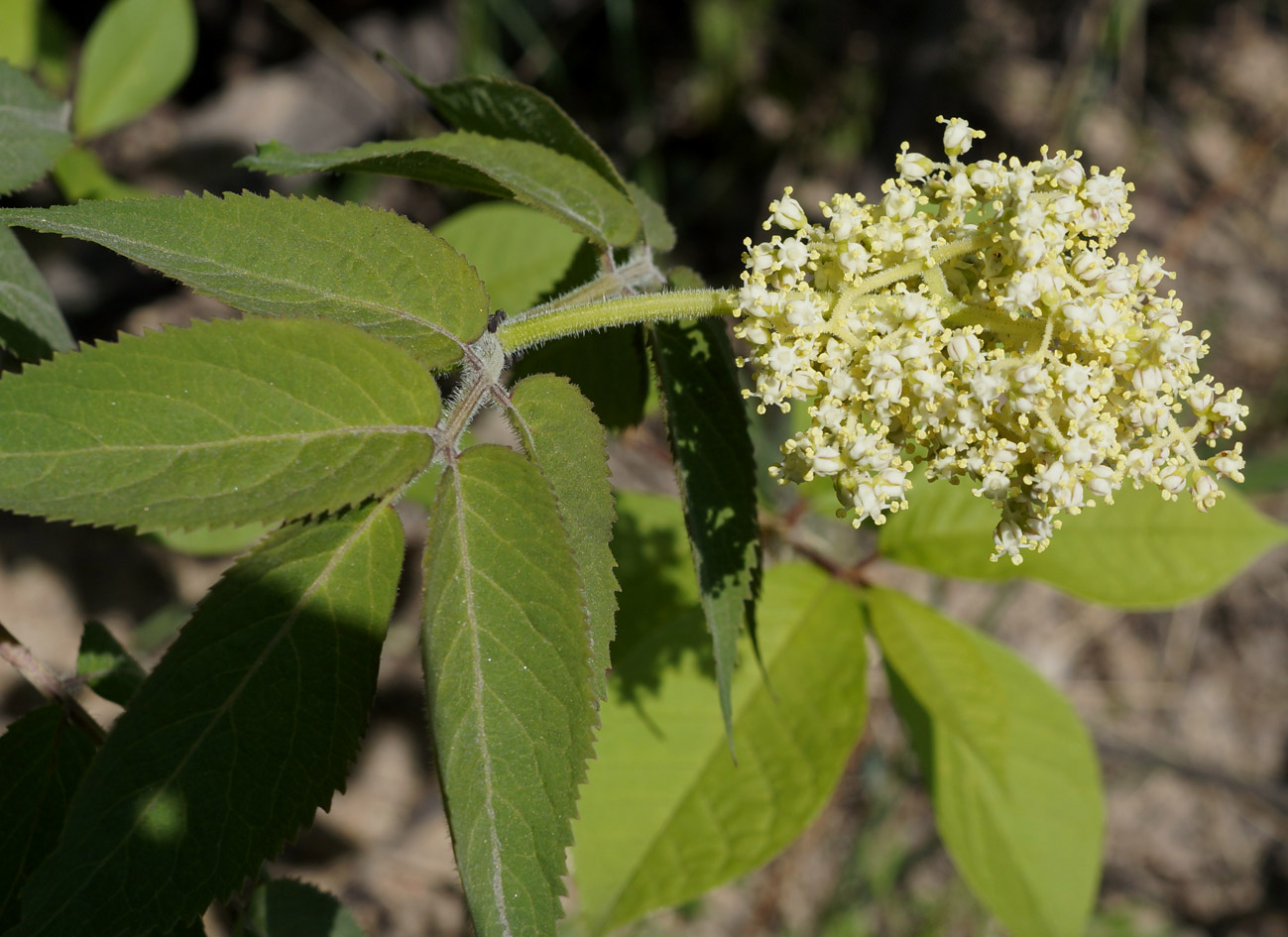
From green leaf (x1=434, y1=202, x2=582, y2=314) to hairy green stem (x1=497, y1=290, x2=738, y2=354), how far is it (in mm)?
865

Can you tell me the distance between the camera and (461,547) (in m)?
1.31

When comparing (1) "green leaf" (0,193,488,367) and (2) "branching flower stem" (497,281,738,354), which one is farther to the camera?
(2) "branching flower stem" (497,281,738,354)

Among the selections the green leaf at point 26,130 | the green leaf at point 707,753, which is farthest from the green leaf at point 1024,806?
the green leaf at point 26,130

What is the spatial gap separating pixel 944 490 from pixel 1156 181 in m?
4.18

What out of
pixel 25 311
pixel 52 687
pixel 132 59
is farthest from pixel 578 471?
pixel 132 59

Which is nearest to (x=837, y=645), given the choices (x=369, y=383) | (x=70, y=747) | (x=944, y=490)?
(x=944, y=490)

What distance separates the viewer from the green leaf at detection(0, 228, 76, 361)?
1654 mm

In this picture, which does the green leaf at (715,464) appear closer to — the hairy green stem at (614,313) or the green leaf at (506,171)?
the hairy green stem at (614,313)

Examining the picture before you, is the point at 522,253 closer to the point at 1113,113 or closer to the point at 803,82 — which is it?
the point at 803,82

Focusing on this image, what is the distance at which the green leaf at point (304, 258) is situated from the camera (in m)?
1.29

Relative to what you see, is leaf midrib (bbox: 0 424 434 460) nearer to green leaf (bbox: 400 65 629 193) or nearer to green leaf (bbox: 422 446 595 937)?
green leaf (bbox: 422 446 595 937)

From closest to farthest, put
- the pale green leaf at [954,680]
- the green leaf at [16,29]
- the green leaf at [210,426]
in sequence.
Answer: the green leaf at [210,426]
the pale green leaf at [954,680]
the green leaf at [16,29]

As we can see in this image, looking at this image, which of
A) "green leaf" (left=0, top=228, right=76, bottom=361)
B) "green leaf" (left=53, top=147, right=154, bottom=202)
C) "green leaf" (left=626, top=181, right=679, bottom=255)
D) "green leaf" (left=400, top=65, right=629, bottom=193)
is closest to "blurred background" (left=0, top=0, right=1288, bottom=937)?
"green leaf" (left=53, top=147, right=154, bottom=202)

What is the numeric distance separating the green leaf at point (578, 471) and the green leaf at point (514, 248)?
95 cm
